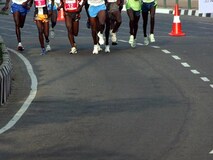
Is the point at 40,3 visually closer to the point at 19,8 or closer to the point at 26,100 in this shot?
the point at 19,8

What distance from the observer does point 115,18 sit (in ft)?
80.9

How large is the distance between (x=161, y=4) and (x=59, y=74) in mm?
37136

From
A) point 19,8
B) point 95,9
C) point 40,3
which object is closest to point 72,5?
point 95,9

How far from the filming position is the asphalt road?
480 inches

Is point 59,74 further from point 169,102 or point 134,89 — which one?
point 169,102

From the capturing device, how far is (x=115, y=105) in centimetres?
1585

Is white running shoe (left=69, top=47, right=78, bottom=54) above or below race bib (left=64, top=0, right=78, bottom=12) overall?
below

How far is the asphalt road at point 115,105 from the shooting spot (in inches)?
480

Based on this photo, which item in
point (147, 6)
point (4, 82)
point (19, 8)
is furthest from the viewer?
point (147, 6)

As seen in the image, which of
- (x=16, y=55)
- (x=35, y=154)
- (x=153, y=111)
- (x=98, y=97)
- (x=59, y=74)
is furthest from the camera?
(x=16, y=55)

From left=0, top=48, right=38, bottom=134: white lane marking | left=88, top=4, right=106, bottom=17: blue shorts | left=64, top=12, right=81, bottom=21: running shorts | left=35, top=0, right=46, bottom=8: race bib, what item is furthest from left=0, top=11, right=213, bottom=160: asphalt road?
left=35, top=0, right=46, bottom=8: race bib

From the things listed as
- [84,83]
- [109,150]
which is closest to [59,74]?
[84,83]

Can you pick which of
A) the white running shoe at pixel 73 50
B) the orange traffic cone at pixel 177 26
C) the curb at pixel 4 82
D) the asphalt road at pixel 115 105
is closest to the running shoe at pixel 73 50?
the white running shoe at pixel 73 50

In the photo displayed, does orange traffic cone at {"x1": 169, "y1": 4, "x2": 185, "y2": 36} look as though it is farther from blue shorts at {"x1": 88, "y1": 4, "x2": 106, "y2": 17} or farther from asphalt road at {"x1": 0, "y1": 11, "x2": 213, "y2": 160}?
blue shorts at {"x1": 88, "y1": 4, "x2": 106, "y2": 17}
